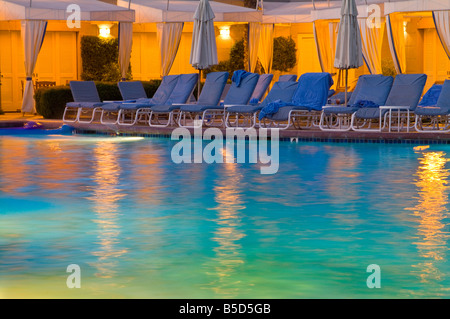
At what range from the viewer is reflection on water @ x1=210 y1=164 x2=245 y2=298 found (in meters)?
4.59

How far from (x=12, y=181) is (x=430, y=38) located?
16.3 metres

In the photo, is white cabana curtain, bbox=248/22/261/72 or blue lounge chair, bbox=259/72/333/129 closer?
blue lounge chair, bbox=259/72/333/129

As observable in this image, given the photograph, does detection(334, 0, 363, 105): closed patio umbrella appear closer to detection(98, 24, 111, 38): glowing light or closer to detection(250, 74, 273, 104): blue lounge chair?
detection(250, 74, 273, 104): blue lounge chair

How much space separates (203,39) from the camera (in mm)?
16469

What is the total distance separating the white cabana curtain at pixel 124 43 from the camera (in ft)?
65.7

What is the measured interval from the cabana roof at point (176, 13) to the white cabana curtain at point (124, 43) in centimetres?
86

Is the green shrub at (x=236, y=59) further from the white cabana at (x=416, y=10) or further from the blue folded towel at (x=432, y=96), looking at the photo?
the blue folded towel at (x=432, y=96)

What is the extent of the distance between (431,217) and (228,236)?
5.42 ft

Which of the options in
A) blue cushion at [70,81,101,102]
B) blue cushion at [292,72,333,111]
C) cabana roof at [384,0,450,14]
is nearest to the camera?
blue cushion at [292,72,333,111]

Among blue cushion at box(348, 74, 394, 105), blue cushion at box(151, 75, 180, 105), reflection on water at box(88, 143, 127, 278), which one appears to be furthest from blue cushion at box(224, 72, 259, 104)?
reflection on water at box(88, 143, 127, 278)

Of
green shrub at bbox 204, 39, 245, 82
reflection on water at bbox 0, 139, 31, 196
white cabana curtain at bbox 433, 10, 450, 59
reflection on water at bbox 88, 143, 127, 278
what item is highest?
white cabana curtain at bbox 433, 10, 450, 59

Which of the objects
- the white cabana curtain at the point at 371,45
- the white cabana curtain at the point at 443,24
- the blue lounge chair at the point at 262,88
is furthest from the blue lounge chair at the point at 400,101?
the white cabana curtain at the point at 371,45

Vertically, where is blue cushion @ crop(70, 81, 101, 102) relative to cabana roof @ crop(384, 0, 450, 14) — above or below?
below

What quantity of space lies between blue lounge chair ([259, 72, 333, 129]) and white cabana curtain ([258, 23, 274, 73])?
24.2 ft
